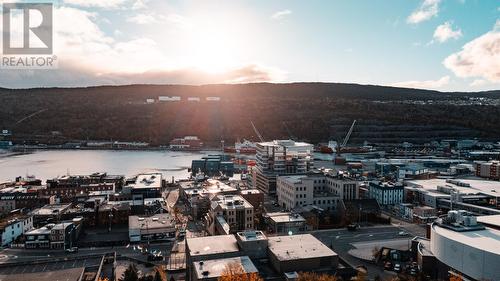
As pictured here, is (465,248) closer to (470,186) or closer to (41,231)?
(41,231)

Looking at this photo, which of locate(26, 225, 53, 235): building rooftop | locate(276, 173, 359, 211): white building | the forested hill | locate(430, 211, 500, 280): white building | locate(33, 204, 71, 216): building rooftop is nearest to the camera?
locate(430, 211, 500, 280): white building

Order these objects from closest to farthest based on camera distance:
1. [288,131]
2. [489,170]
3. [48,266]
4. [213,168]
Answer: [48,266]
[489,170]
[213,168]
[288,131]

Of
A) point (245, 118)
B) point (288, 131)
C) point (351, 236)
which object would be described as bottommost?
point (351, 236)

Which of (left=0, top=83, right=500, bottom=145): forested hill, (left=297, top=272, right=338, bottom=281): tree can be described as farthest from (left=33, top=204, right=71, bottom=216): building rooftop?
(left=0, top=83, right=500, bottom=145): forested hill

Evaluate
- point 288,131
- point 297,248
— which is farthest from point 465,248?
point 288,131

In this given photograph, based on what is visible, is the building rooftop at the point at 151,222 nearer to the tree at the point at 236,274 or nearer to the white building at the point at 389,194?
the tree at the point at 236,274

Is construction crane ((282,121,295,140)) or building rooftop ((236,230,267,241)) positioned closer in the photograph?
building rooftop ((236,230,267,241))

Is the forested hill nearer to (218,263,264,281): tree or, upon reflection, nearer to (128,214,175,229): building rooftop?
(128,214,175,229): building rooftop
